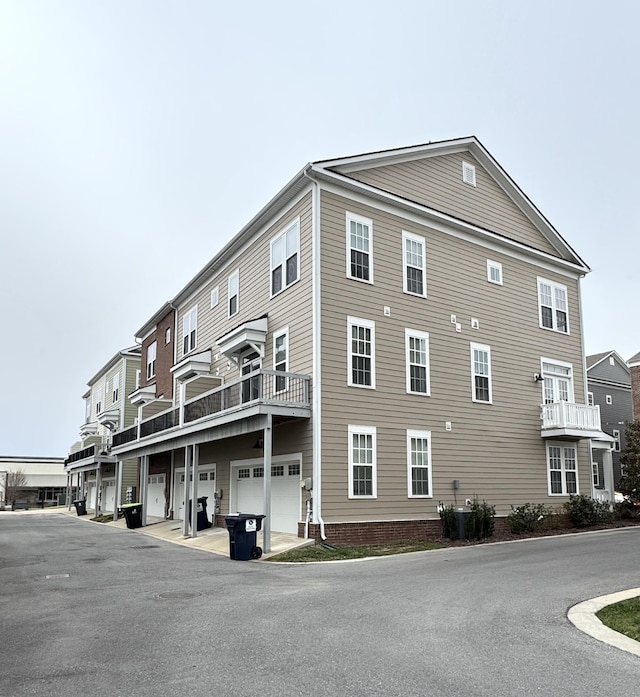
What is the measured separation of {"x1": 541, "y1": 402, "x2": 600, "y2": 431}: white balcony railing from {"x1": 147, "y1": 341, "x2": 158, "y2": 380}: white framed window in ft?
63.7

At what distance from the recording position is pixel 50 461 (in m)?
75.4

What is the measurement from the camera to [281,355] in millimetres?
19422

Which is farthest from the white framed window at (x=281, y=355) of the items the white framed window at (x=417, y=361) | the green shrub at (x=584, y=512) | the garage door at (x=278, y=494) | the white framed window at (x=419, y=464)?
the green shrub at (x=584, y=512)

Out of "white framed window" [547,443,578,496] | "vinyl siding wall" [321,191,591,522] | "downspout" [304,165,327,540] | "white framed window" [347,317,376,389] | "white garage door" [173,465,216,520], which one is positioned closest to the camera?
"downspout" [304,165,327,540]

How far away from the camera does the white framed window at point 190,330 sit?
27452 mm

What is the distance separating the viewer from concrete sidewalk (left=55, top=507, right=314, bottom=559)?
16.4 m

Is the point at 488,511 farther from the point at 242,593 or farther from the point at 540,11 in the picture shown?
the point at 540,11

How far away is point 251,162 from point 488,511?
19552 mm

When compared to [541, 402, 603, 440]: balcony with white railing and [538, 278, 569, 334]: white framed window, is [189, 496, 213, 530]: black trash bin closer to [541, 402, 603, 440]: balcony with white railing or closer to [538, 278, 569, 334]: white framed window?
[541, 402, 603, 440]: balcony with white railing

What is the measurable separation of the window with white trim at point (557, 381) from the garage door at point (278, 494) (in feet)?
33.6

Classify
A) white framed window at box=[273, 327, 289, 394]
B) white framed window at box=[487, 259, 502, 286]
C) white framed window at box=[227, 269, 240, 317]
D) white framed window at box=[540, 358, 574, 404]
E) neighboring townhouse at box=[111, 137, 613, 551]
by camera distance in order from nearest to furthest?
neighboring townhouse at box=[111, 137, 613, 551] < white framed window at box=[273, 327, 289, 394] < white framed window at box=[487, 259, 502, 286] < white framed window at box=[227, 269, 240, 317] < white framed window at box=[540, 358, 574, 404]

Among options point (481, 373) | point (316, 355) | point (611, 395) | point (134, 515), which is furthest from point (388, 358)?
point (611, 395)

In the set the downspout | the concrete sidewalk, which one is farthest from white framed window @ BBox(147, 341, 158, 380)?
the downspout

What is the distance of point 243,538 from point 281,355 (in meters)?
5.86
